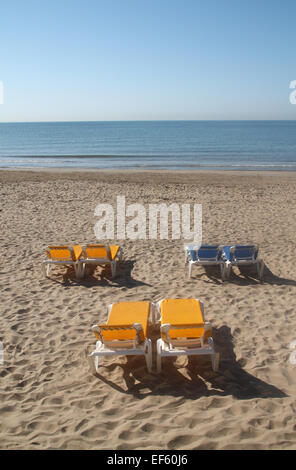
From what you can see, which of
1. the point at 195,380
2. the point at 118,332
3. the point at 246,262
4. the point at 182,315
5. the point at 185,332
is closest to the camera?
the point at 195,380

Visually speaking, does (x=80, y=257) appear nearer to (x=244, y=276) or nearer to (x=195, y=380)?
(x=244, y=276)

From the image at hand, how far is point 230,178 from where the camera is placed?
2216 centimetres

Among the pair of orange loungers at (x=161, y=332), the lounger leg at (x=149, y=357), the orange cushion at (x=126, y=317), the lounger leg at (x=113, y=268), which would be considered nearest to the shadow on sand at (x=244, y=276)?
the lounger leg at (x=113, y=268)

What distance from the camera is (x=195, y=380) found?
158 inches

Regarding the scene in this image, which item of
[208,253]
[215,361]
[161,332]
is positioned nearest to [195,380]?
[215,361]

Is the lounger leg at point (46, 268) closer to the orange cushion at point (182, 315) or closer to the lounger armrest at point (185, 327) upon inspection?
the orange cushion at point (182, 315)

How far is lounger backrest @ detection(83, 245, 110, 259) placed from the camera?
6.96m

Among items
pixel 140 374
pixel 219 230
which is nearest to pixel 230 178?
pixel 219 230

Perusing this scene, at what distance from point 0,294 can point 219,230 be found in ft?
20.5

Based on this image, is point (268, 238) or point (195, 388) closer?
point (195, 388)

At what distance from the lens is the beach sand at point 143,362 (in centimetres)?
324

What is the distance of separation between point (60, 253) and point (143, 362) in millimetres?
3304

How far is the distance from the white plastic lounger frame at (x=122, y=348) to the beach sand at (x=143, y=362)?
206mm
